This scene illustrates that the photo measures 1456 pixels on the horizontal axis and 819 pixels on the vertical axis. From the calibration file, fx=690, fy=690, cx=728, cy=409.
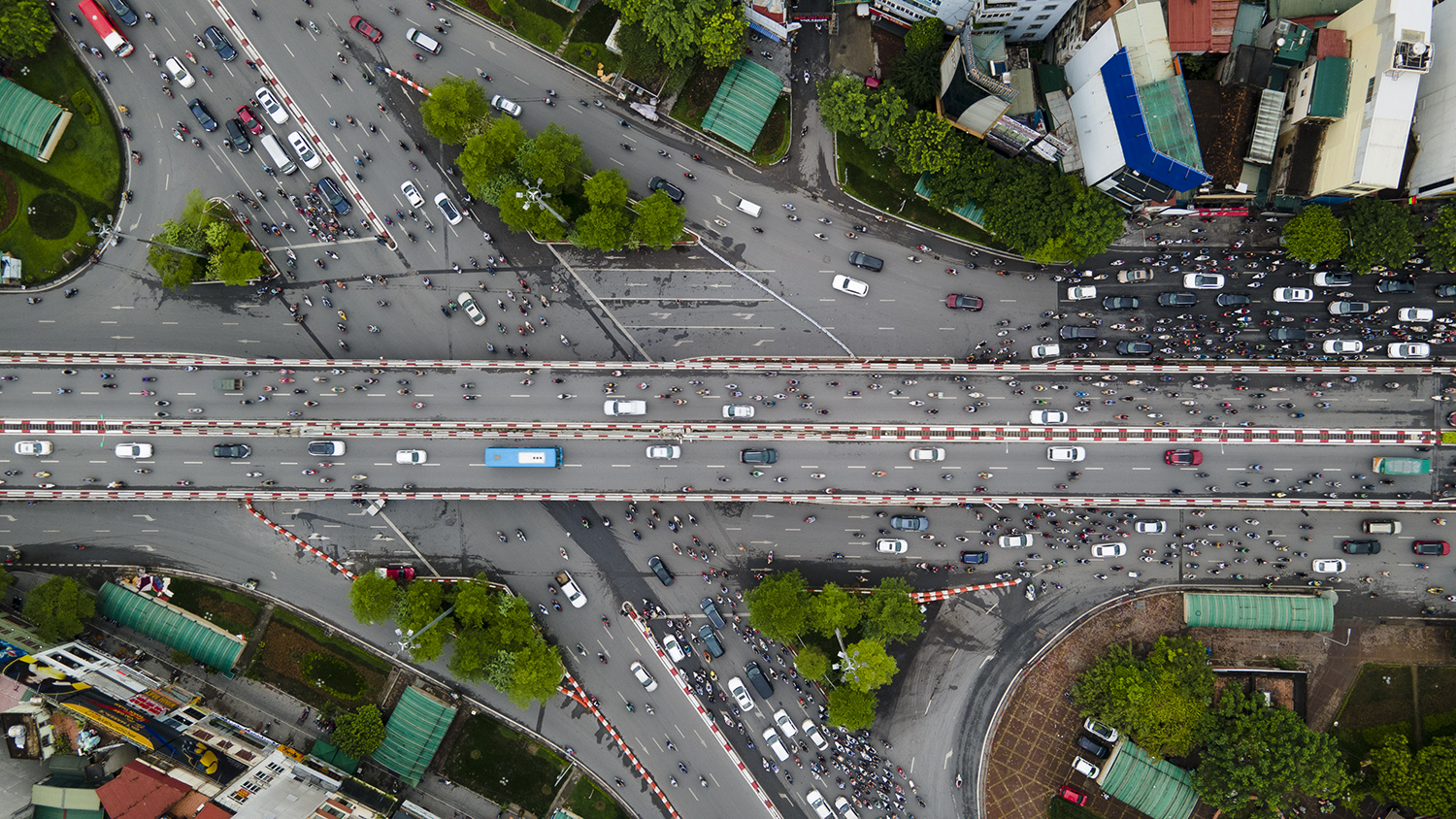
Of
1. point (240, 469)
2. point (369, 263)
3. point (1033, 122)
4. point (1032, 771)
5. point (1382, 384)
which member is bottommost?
point (240, 469)

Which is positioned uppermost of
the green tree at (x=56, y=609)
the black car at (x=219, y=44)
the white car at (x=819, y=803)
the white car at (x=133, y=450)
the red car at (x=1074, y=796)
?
the black car at (x=219, y=44)

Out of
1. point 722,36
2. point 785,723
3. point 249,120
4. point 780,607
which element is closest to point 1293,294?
point 780,607

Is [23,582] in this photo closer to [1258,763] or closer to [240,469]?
[240,469]

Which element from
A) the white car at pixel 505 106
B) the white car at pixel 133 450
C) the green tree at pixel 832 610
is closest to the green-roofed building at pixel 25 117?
the white car at pixel 133 450

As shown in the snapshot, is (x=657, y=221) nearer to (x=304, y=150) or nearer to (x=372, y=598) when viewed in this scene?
(x=304, y=150)

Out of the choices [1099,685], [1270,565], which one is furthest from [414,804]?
[1270,565]

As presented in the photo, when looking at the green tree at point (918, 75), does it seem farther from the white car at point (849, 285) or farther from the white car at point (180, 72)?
the white car at point (180, 72)
